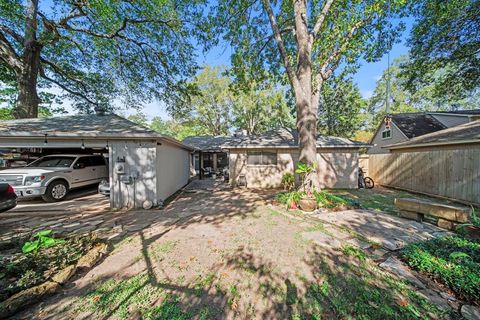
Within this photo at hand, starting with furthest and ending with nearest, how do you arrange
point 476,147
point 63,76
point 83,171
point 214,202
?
point 63,76 → point 83,171 → point 214,202 → point 476,147

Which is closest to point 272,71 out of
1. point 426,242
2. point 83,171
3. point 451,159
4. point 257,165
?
point 257,165

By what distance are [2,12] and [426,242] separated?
18.1 meters

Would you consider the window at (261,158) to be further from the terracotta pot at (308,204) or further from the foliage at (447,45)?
the foliage at (447,45)

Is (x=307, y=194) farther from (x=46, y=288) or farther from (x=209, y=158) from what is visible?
(x=209, y=158)

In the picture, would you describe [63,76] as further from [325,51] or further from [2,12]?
[325,51]

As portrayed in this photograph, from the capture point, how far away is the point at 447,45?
885 centimetres

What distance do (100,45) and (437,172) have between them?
17946 mm

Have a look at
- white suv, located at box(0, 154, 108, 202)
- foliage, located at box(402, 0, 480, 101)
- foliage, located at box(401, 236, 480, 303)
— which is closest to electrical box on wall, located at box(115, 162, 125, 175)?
white suv, located at box(0, 154, 108, 202)

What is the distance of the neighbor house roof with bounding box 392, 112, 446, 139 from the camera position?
47.5 feet

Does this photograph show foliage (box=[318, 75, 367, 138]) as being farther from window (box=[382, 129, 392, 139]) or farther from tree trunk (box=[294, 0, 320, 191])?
tree trunk (box=[294, 0, 320, 191])

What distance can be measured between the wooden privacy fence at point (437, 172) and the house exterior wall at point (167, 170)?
38.1 ft

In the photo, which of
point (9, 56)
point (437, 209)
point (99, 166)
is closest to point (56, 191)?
point (99, 166)

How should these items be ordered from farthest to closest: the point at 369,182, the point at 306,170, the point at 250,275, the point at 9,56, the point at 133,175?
the point at 369,182 → the point at 9,56 → the point at 306,170 → the point at 133,175 → the point at 250,275

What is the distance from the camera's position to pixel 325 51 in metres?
7.91
